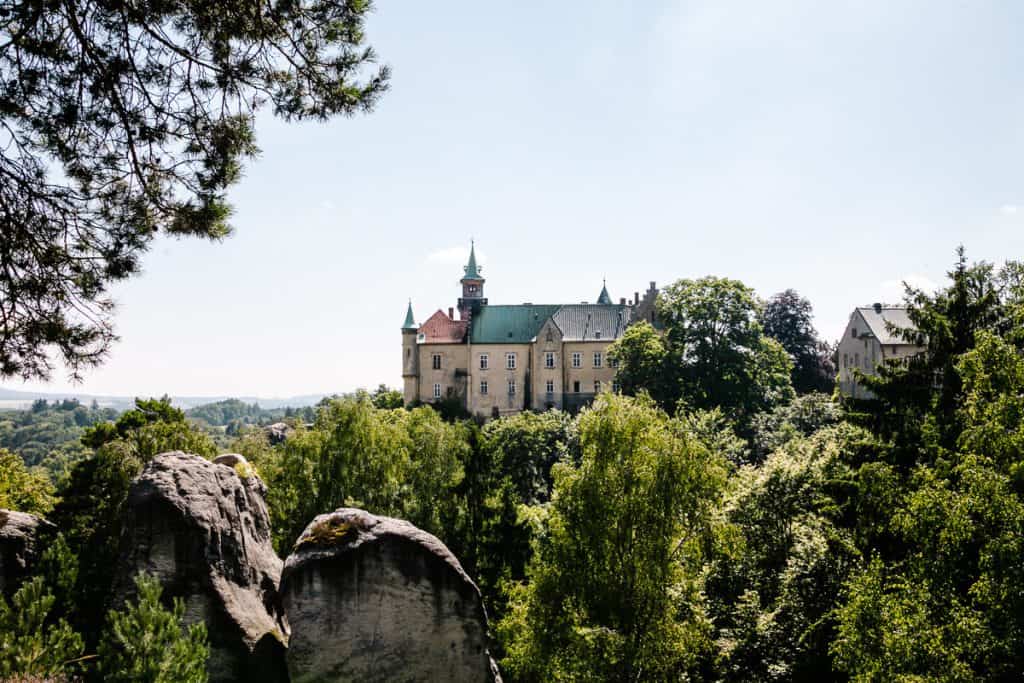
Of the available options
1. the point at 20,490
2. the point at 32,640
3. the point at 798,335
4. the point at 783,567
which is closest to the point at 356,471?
the point at 20,490

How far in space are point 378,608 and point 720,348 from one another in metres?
37.9

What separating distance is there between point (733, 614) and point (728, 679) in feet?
5.90

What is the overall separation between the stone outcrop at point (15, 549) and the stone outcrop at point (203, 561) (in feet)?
8.96

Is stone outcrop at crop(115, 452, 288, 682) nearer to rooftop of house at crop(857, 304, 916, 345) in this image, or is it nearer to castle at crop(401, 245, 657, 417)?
rooftop of house at crop(857, 304, 916, 345)

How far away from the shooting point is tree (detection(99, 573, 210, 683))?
944 centimetres

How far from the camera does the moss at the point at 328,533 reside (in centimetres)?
1471

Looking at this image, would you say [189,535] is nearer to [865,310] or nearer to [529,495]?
[529,495]

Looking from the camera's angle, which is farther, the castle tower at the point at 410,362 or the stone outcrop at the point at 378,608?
the castle tower at the point at 410,362

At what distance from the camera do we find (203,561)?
13.9 m

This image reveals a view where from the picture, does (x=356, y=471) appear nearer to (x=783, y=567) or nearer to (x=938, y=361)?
(x=783, y=567)

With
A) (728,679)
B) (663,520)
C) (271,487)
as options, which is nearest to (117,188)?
(663,520)

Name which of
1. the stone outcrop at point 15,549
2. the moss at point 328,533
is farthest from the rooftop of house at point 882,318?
the stone outcrop at point 15,549

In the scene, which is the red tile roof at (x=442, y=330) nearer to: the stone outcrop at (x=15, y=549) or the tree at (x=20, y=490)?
the tree at (x=20, y=490)

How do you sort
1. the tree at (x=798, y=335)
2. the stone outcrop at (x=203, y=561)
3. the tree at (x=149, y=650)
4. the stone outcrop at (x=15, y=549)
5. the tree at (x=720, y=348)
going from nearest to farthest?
the tree at (x=149, y=650) < the stone outcrop at (x=203, y=561) < the stone outcrop at (x=15, y=549) < the tree at (x=720, y=348) < the tree at (x=798, y=335)
